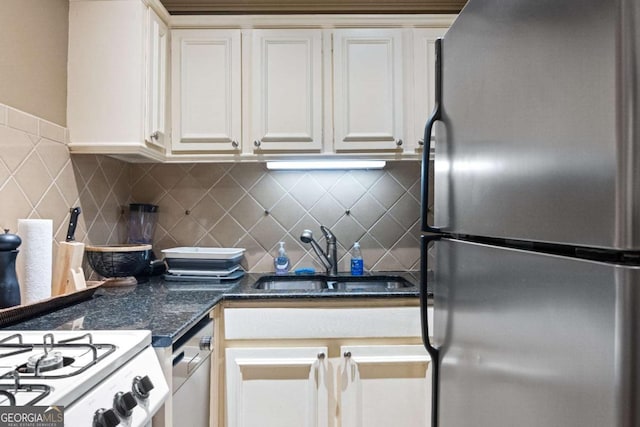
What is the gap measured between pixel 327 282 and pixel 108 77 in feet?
4.65

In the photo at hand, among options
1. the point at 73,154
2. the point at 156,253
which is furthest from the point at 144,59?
the point at 156,253

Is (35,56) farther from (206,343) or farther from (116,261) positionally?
(206,343)

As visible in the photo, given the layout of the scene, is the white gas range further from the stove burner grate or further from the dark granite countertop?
the dark granite countertop

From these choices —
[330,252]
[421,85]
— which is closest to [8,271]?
[330,252]

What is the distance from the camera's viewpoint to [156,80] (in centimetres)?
184

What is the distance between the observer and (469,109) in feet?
2.38

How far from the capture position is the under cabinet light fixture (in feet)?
6.70

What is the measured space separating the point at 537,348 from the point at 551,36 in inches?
15.3

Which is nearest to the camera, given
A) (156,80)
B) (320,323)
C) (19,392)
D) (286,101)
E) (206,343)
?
(19,392)

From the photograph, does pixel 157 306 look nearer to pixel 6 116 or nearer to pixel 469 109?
pixel 6 116

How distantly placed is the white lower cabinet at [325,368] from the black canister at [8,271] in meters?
0.72

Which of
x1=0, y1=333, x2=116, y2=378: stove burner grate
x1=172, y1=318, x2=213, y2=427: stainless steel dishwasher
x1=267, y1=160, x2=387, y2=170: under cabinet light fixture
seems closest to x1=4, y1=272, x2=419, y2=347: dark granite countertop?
x1=172, y1=318, x2=213, y2=427: stainless steel dishwasher

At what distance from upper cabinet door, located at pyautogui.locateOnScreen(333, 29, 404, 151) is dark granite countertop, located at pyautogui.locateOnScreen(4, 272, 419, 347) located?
2.44 ft

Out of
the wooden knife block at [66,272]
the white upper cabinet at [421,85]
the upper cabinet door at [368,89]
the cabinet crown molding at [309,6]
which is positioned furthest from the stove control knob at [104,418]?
the cabinet crown molding at [309,6]
